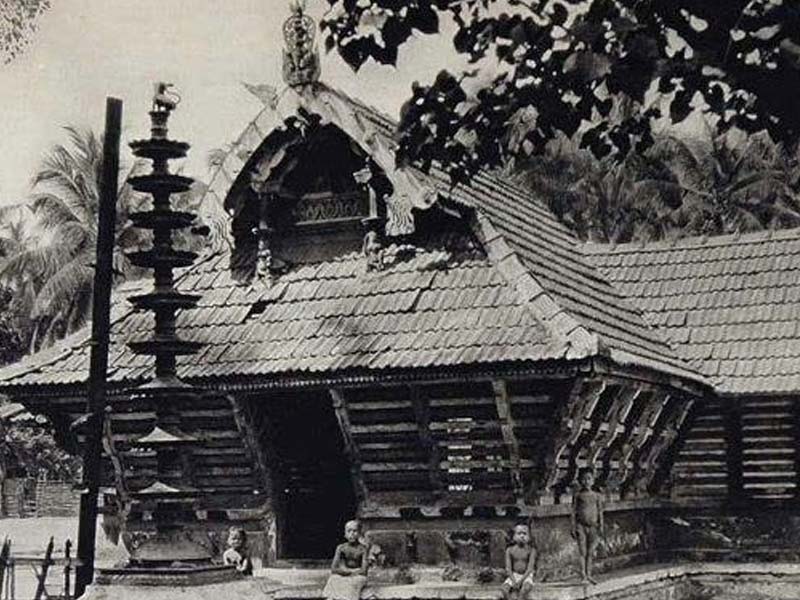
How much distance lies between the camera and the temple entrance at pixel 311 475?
1570 cm

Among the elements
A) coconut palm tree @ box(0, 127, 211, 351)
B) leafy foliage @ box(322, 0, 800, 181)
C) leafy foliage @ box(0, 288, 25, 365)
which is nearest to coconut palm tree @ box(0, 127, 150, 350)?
coconut palm tree @ box(0, 127, 211, 351)

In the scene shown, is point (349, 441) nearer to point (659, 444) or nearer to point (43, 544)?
point (659, 444)

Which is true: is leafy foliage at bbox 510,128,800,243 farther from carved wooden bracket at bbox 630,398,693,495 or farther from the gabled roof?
the gabled roof

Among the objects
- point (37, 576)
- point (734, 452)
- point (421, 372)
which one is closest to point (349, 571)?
point (421, 372)

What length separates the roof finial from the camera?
577 inches

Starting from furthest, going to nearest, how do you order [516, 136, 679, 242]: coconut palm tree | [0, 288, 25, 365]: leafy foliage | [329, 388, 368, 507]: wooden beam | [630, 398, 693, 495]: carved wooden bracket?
[0, 288, 25, 365]: leafy foliage, [516, 136, 679, 242]: coconut palm tree, [630, 398, 693, 495]: carved wooden bracket, [329, 388, 368, 507]: wooden beam

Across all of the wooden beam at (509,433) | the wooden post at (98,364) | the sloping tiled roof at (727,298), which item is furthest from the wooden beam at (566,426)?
the wooden post at (98,364)

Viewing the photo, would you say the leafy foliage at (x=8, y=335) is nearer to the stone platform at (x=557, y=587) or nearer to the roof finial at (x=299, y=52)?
the stone platform at (x=557, y=587)

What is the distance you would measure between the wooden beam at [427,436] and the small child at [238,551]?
2.06 meters

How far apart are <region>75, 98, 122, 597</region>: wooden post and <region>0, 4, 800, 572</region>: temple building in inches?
133

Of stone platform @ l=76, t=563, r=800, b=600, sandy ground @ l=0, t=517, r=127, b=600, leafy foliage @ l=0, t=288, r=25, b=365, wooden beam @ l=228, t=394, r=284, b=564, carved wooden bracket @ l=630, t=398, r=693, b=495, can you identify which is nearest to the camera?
stone platform @ l=76, t=563, r=800, b=600

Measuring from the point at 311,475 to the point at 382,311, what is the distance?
2822 millimetres

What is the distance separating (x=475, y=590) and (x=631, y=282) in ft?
19.5

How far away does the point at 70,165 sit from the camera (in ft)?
119
